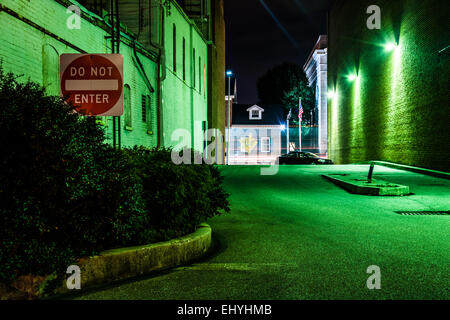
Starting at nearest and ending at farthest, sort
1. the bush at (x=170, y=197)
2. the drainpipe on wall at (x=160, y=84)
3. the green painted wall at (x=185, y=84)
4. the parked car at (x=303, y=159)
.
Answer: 1. the bush at (x=170, y=197)
2. the drainpipe on wall at (x=160, y=84)
3. the green painted wall at (x=185, y=84)
4. the parked car at (x=303, y=159)

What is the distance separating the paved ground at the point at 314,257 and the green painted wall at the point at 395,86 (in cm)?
1018

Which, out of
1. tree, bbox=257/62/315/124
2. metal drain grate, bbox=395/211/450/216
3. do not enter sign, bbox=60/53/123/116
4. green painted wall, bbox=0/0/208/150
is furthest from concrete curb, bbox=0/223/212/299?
tree, bbox=257/62/315/124

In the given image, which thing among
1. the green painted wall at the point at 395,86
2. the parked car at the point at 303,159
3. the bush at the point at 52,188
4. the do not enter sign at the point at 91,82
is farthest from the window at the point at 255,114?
the bush at the point at 52,188

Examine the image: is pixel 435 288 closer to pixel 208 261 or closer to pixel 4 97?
pixel 208 261

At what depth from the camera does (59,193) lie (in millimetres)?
4473

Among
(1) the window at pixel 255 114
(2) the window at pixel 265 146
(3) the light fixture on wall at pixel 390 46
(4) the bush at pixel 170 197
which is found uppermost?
(3) the light fixture on wall at pixel 390 46

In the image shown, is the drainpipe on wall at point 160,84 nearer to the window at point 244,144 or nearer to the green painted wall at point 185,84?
the green painted wall at point 185,84

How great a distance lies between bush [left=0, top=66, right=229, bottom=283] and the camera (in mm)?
4180

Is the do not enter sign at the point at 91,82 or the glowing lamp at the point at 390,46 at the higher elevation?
the glowing lamp at the point at 390,46

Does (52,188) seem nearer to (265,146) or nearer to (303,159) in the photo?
(303,159)

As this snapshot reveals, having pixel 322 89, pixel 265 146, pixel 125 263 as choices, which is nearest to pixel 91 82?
pixel 125 263

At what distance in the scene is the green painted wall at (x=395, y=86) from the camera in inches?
770

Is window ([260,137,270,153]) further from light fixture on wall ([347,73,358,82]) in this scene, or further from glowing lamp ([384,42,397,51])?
glowing lamp ([384,42,397,51])

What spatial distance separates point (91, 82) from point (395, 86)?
22.1 m
